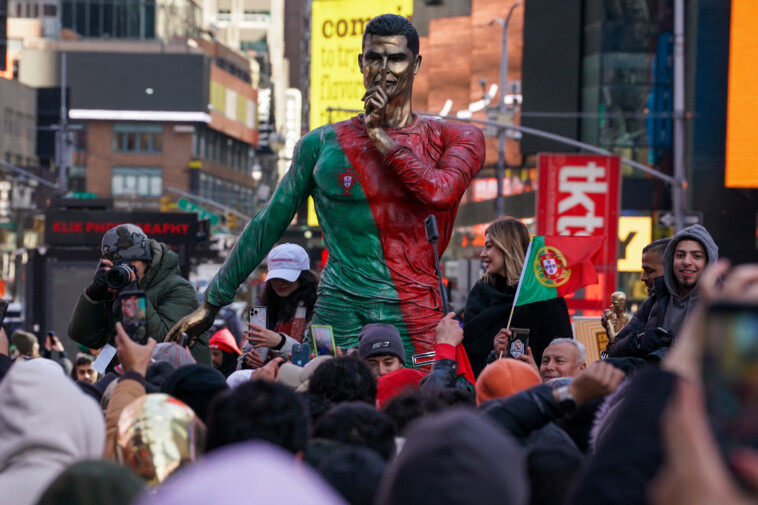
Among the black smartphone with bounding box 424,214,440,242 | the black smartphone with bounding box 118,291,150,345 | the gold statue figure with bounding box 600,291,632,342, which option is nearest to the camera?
the black smartphone with bounding box 118,291,150,345

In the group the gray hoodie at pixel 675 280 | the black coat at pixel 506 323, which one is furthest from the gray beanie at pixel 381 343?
the gray hoodie at pixel 675 280

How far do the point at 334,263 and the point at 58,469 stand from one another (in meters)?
3.69

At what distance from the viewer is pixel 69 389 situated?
11.6 feet

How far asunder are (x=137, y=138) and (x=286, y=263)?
324ft

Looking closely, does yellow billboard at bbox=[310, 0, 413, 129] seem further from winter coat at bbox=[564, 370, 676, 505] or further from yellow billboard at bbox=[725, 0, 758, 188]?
winter coat at bbox=[564, 370, 676, 505]

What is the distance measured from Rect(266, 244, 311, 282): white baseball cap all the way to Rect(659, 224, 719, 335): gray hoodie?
2.08 m

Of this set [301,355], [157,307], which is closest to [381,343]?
[301,355]

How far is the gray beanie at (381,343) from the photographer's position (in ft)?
20.6

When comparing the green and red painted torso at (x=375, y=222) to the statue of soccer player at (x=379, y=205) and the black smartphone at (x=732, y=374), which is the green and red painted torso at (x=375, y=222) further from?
the black smartphone at (x=732, y=374)

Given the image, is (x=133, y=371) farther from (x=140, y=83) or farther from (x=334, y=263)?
(x=140, y=83)

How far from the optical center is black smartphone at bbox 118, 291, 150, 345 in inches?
207

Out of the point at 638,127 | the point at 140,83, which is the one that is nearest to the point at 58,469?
the point at 638,127

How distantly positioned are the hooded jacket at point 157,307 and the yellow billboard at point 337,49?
150ft

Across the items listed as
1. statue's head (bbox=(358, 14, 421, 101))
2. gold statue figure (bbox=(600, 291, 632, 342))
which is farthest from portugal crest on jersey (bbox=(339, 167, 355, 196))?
gold statue figure (bbox=(600, 291, 632, 342))
